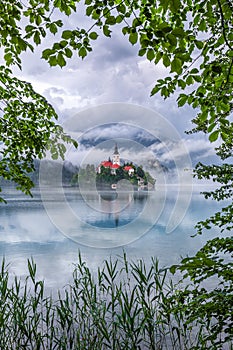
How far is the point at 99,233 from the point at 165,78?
17.2m

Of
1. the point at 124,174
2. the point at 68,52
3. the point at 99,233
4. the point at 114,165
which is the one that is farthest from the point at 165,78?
the point at 99,233

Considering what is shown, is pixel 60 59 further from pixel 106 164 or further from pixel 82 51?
pixel 106 164

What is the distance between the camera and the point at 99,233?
59.7ft

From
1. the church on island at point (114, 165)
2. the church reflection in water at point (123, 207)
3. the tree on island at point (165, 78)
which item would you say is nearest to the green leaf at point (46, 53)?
the tree on island at point (165, 78)

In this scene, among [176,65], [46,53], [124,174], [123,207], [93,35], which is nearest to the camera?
[176,65]

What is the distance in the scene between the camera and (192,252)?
11.7 m

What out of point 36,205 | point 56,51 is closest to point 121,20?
point 56,51

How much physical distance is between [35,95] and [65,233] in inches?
585

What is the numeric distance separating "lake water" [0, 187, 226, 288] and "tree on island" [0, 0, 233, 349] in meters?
3.54

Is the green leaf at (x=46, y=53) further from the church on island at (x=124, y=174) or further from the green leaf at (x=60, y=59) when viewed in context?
the church on island at (x=124, y=174)

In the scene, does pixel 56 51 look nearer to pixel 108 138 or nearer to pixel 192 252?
pixel 108 138

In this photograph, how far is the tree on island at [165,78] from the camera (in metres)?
1.31

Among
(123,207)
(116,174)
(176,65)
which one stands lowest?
(123,207)

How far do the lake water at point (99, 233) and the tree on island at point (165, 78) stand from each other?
11.6ft
